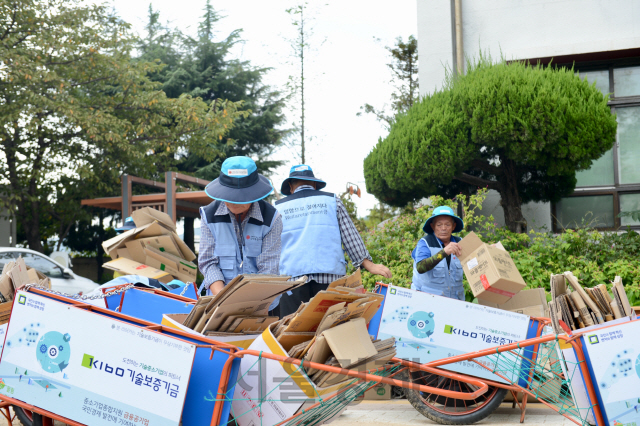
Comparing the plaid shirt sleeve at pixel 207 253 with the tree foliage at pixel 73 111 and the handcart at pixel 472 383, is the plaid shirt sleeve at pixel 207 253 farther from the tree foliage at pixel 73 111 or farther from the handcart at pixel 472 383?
the tree foliage at pixel 73 111

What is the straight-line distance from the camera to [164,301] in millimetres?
4090

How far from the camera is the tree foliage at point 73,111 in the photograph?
12.7 metres

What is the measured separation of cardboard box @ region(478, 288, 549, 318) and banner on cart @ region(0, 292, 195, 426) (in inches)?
132

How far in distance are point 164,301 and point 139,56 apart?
20.2 meters

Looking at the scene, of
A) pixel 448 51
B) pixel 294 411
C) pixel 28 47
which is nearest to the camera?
pixel 294 411

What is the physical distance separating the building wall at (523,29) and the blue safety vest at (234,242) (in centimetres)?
722

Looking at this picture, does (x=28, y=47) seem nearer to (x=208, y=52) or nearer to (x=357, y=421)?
(x=208, y=52)

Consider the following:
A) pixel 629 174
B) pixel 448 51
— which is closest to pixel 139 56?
pixel 448 51

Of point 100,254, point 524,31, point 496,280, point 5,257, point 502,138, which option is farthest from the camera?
point 100,254

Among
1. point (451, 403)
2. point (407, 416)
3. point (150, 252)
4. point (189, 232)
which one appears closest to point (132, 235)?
point (150, 252)

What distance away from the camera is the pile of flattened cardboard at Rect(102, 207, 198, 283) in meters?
6.01

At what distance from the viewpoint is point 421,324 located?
454 centimetres

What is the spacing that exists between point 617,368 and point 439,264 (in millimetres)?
2595

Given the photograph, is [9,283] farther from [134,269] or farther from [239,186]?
[239,186]
